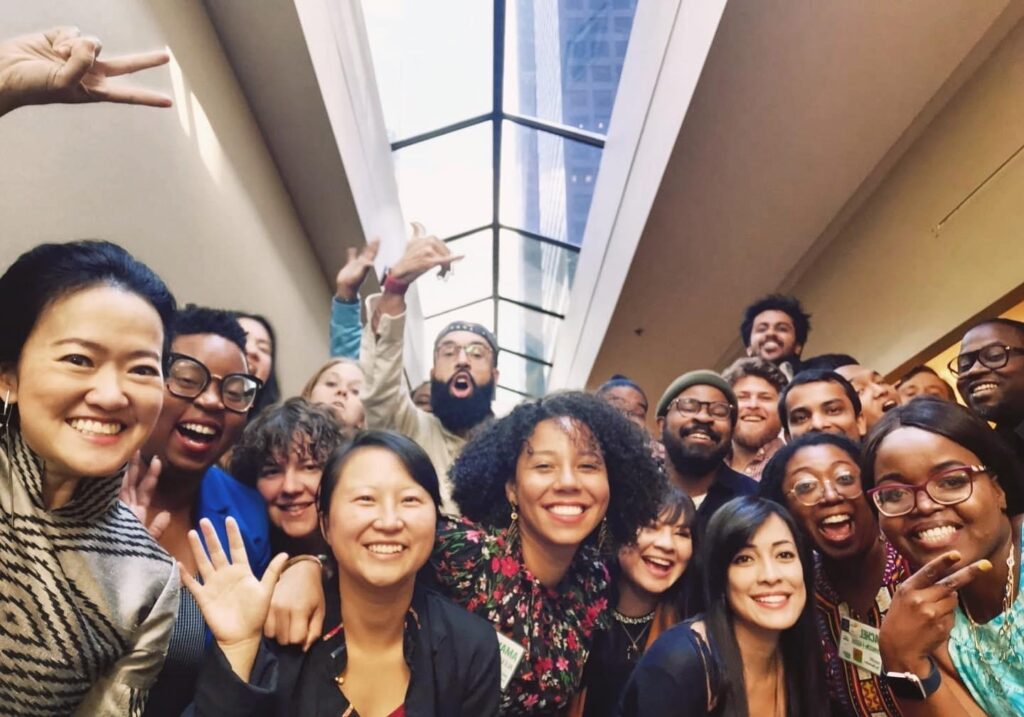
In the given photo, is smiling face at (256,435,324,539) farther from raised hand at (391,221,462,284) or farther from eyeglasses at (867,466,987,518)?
eyeglasses at (867,466,987,518)

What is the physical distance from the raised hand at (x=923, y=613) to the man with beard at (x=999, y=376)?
1362mm

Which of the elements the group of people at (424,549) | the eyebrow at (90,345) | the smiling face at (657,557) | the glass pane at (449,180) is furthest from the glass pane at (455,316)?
the eyebrow at (90,345)

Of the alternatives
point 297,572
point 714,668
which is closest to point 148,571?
point 297,572

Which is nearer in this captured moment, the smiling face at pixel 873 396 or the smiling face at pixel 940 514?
the smiling face at pixel 940 514

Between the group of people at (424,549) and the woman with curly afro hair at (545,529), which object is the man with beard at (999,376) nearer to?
the group of people at (424,549)

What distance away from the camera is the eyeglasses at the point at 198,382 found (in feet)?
5.73

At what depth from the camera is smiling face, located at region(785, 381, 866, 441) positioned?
2.59m

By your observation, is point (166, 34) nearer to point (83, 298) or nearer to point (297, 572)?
point (83, 298)

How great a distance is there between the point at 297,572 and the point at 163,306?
0.74 metres

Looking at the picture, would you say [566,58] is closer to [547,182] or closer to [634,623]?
[547,182]

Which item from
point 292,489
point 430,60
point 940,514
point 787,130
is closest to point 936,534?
Result: point 940,514

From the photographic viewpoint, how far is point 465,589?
176 cm

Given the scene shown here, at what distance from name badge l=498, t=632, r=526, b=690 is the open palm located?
2.09ft

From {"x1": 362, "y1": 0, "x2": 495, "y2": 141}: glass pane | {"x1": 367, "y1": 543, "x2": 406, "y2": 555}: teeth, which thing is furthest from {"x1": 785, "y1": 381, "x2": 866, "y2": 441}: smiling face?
{"x1": 362, "y1": 0, "x2": 495, "y2": 141}: glass pane
